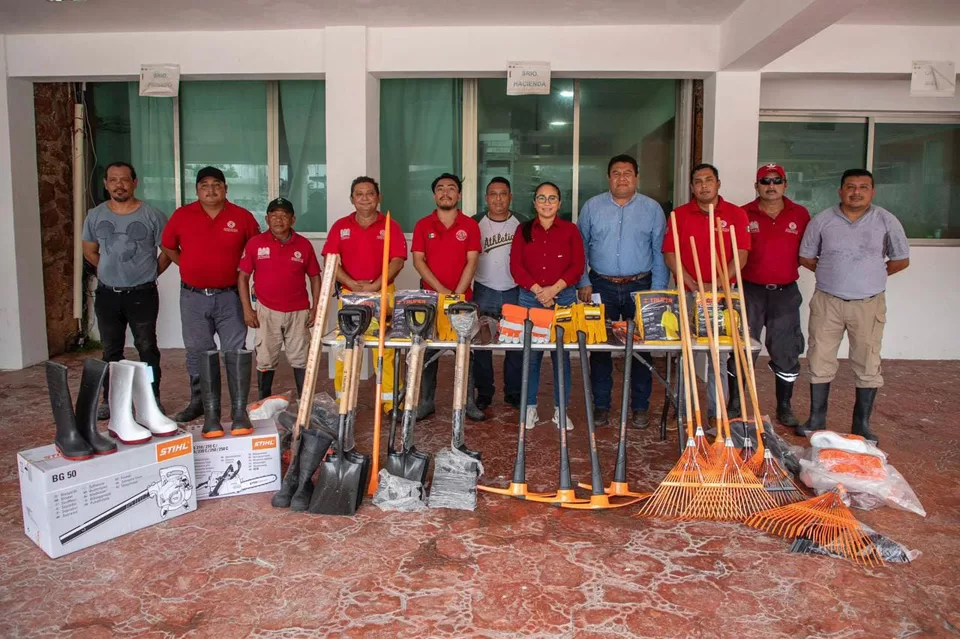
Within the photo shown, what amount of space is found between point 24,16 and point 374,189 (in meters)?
3.04

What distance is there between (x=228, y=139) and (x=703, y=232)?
4.34m

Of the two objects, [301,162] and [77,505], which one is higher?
[301,162]

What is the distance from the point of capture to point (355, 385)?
311 centimetres

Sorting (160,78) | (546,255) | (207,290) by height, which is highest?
(160,78)

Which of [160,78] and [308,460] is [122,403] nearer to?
[308,460]

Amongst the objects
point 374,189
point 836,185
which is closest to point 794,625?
point 374,189

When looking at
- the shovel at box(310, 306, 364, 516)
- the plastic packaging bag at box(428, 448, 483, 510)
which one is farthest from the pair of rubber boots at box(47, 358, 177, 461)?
the plastic packaging bag at box(428, 448, 483, 510)

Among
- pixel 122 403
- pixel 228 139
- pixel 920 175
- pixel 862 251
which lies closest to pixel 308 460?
pixel 122 403

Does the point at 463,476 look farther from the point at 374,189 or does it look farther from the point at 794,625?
the point at 374,189

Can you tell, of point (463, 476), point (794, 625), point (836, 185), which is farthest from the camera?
point (836, 185)

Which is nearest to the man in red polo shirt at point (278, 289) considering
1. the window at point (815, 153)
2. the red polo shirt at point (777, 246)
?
the red polo shirt at point (777, 246)

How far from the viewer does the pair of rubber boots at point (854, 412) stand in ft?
12.3

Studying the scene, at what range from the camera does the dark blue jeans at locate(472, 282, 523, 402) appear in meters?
4.38

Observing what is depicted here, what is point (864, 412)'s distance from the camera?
3.76m
